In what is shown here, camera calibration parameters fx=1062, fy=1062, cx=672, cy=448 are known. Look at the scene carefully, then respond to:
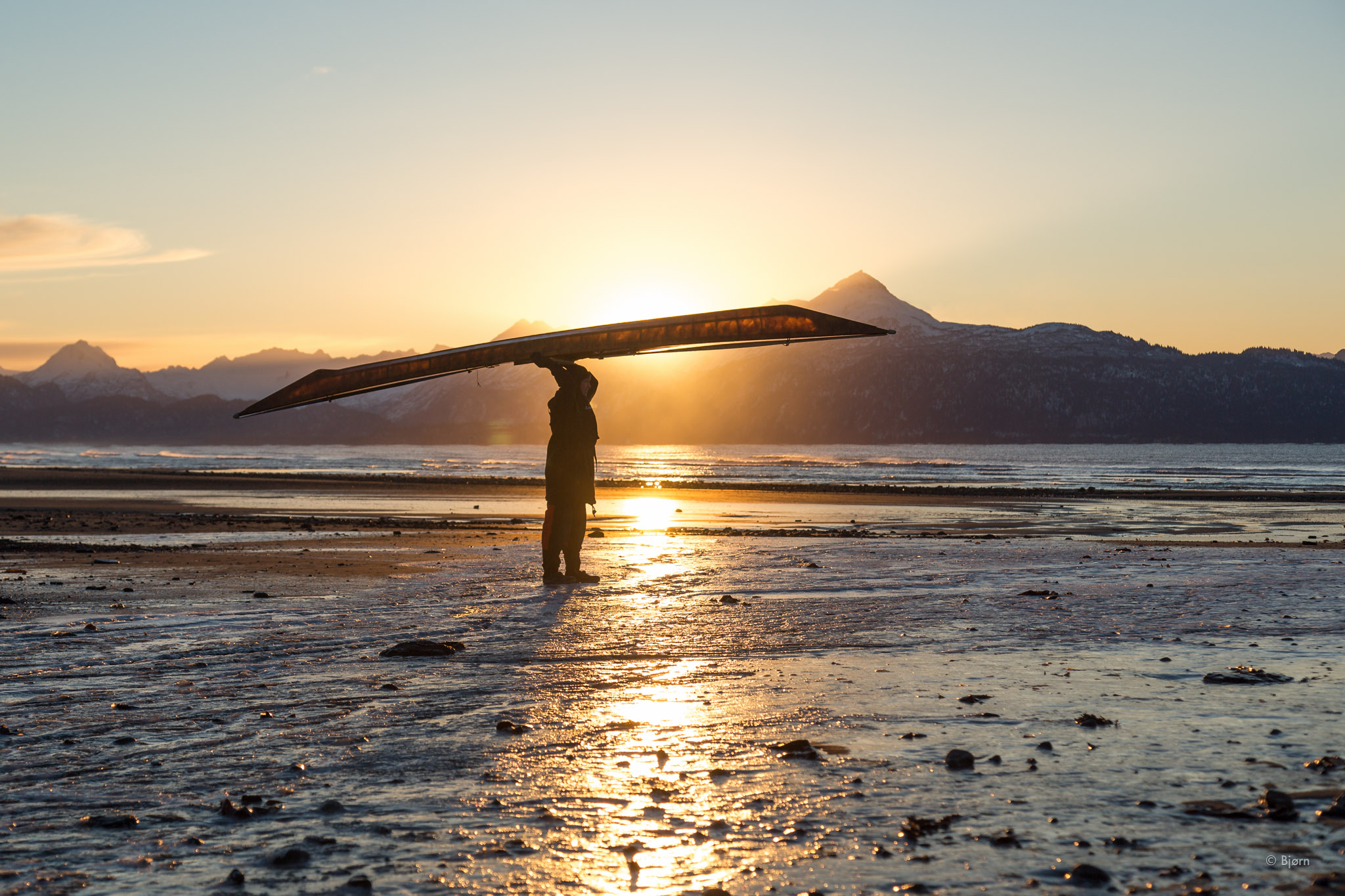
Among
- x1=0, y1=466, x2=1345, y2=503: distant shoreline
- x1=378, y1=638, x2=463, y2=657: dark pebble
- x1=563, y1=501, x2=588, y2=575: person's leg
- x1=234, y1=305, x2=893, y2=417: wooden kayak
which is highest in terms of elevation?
x1=234, y1=305, x2=893, y2=417: wooden kayak

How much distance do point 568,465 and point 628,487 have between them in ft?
142

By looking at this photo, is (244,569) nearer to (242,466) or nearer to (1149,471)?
(242,466)

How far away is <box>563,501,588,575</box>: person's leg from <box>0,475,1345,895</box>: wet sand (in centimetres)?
88

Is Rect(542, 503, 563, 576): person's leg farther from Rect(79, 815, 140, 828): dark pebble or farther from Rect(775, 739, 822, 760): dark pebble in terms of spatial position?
Rect(79, 815, 140, 828): dark pebble

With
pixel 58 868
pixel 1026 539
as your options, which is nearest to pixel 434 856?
pixel 58 868

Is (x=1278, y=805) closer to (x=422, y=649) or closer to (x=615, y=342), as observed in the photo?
(x=422, y=649)

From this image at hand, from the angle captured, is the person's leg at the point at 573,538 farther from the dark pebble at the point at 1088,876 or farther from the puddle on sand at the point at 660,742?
the dark pebble at the point at 1088,876

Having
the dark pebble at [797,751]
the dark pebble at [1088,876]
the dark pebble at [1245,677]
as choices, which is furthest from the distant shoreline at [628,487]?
the dark pebble at [1088,876]

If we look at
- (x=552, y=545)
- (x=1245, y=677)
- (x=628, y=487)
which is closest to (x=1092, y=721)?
(x=1245, y=677)

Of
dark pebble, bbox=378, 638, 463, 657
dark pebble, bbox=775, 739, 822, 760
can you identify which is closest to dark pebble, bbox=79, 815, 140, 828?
dark pebble, bbox=775, 739, 822, 760

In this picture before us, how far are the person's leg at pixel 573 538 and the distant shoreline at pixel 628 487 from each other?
31876 millimetres

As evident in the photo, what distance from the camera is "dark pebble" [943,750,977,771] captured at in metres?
5.52

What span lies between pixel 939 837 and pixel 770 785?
1.01 metres

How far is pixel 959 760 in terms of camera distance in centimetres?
555
